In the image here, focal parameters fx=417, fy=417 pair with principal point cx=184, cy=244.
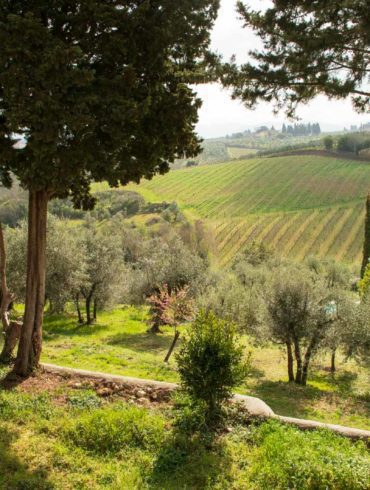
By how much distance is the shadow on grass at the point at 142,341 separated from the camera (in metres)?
29.0

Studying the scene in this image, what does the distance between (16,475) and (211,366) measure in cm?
446

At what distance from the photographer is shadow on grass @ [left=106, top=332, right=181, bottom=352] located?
2895cm

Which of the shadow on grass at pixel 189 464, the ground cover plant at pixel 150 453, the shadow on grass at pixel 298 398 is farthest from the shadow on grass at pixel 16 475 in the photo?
the shadow on grass at pixel 298 398

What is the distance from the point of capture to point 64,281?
2992 centimetres

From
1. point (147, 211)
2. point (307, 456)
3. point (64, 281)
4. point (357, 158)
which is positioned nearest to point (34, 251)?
point (307, 456)

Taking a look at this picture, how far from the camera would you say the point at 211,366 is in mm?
9680

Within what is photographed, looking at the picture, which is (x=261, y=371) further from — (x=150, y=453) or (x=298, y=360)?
(x=150, y=453)

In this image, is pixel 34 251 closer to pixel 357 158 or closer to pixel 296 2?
pixel 296 2

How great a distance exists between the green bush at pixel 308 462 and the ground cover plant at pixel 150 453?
2 cm

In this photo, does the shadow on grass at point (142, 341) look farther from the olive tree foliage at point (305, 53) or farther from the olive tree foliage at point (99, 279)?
the olive tree foliage at point (305, 53)

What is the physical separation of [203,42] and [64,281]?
2173 centimetres

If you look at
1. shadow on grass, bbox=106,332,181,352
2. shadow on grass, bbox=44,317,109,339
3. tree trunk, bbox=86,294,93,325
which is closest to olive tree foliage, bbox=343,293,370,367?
shadow on grass, bbox=106,332,181,352

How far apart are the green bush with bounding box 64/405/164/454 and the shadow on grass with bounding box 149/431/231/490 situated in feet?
1.44

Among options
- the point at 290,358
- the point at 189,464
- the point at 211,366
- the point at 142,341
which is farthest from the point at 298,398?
the point at 142,341
